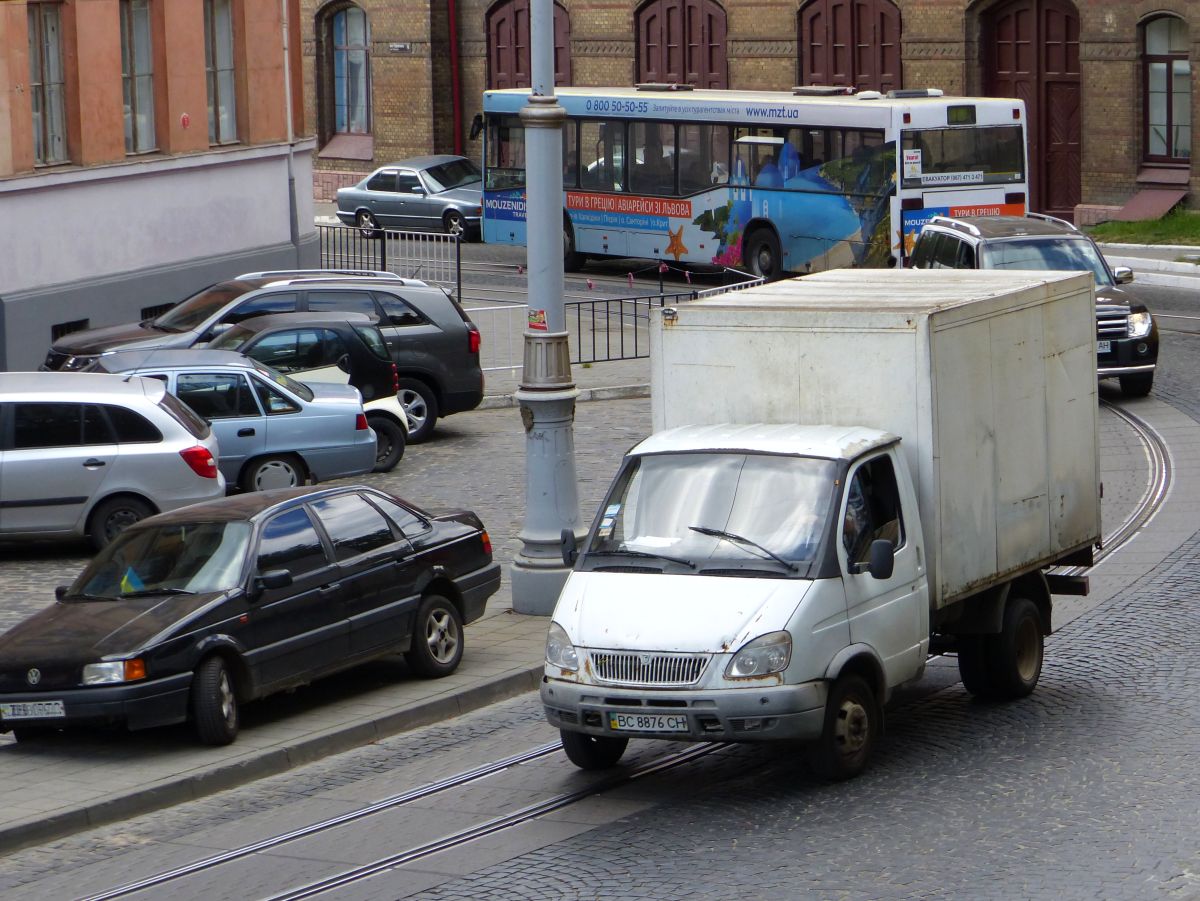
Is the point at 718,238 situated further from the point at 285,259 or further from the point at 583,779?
the point at 583,779

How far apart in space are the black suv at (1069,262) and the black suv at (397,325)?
580cm

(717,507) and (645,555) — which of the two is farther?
(717,507)

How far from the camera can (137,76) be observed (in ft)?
85.7

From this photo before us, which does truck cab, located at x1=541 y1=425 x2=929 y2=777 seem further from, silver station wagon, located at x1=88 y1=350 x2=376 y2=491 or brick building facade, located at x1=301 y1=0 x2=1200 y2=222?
brick building facade, located at x1=301 y1=0 x2=1200 y2=222

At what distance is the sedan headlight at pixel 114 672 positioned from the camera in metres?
10.7

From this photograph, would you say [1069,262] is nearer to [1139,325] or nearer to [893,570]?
[1139,325]

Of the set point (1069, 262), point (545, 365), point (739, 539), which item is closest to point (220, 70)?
point (1069, 262)

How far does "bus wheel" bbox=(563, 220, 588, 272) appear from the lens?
35500mm

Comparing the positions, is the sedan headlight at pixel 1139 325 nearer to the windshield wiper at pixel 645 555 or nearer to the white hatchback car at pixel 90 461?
the white hatchback car at pixel 90 461

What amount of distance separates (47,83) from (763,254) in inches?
472

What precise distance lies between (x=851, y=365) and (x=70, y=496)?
798cm

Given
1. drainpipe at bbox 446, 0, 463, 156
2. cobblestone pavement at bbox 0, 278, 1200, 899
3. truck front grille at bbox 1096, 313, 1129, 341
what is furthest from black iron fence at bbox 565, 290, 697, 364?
drainpipe at bbox 446, 0, 463, 156

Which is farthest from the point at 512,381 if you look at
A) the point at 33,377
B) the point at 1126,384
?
the point at 33,377

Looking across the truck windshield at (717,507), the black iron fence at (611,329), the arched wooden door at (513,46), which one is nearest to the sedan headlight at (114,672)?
the truck windshield at (717,507)
